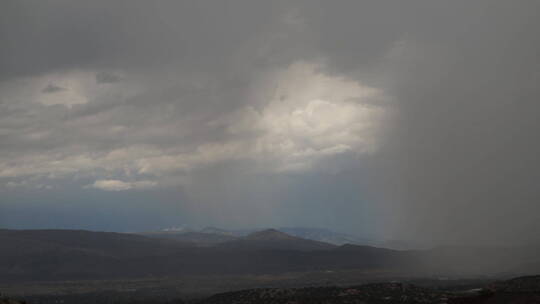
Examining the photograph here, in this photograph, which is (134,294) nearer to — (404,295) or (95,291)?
(95,291)

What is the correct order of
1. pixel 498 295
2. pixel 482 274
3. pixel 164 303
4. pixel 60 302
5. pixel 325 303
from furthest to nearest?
pixel 482 274 → pixel 60 302 → pixel 164 303 → pixel 325 303 → pixel 498 295

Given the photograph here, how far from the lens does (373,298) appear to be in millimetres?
100500

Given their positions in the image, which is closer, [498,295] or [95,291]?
[498,295]

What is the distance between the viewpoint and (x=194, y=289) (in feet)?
602

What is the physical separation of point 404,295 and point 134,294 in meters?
98.9

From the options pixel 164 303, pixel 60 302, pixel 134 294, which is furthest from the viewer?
pixel 134 294

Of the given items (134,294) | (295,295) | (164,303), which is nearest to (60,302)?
(134,294)

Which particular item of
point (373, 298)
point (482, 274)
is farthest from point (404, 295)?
point (482, 274)

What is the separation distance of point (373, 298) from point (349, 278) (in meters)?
Result: 100

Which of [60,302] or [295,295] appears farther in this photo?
[60,302]

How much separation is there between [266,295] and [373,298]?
23248mm

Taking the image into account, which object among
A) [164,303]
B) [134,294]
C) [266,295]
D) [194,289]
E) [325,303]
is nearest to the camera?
[325,303]

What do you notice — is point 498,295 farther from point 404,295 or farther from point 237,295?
point 237,295

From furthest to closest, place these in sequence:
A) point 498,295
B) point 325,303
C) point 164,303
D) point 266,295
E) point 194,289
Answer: point 194,289
point 164,303
point 266,295
point 325,303
point 498,295
